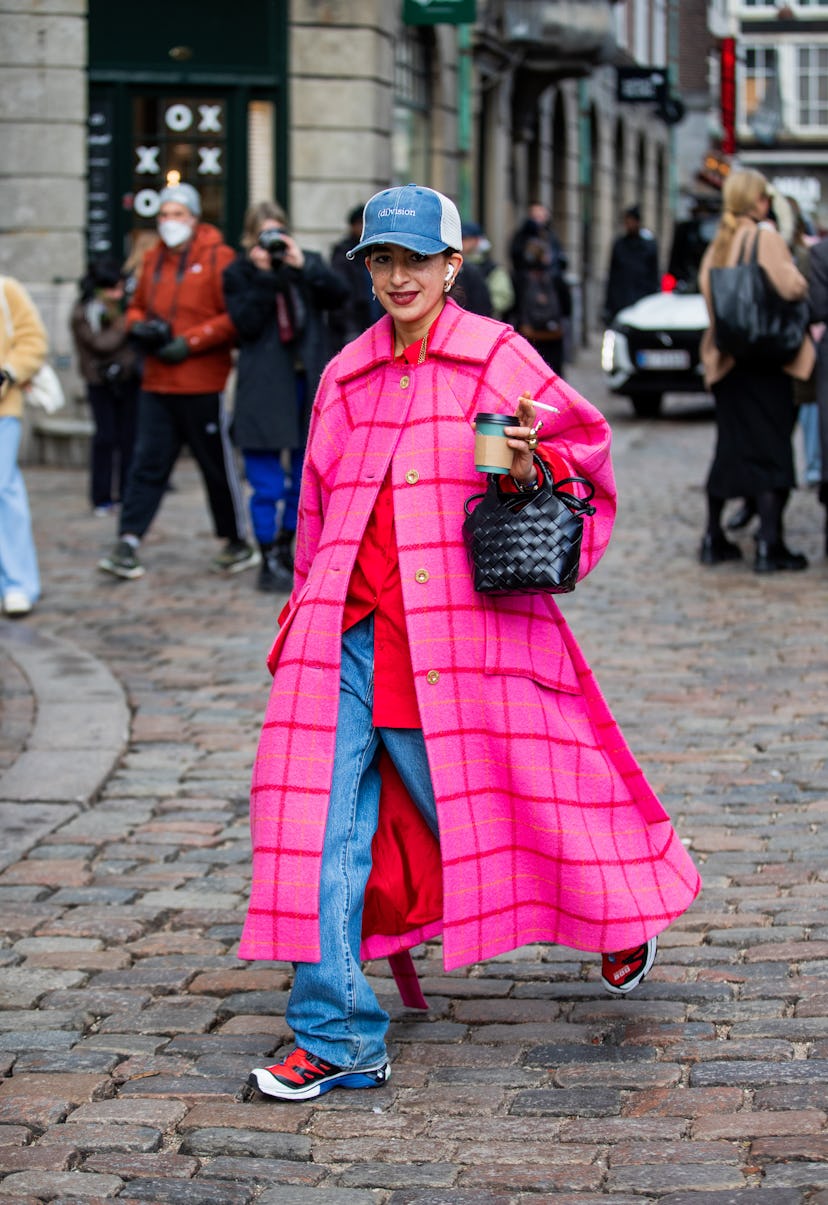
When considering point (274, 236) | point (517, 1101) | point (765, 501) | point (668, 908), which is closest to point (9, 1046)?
point (517, 1101)

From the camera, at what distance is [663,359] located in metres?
19.6

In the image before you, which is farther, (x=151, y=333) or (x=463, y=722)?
(x=151, y=333)

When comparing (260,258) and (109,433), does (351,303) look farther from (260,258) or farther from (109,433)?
(109,433)

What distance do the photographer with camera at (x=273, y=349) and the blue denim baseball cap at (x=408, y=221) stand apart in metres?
6.04

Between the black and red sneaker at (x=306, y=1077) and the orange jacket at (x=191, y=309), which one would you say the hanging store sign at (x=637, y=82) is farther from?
the black and red sneaker at (x=306, y=1077)

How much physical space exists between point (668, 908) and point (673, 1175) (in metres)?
0.71

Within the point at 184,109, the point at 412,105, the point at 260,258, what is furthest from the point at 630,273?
the point at 260,258

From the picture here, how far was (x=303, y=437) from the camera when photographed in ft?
34.2

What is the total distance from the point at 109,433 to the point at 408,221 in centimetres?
1014

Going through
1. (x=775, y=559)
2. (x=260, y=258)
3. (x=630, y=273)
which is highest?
(x=630, y=273)

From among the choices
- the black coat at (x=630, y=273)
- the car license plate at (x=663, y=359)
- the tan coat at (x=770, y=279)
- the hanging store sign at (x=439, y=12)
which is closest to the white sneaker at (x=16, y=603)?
the tan coat at (x=770, y=279)

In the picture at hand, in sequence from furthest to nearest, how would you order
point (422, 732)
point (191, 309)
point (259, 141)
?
1. point (259, 141)
2. point (191, 309)
3. point (422, 732)

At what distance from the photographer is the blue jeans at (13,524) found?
9805mm

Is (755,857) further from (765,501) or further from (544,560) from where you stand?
(765,501)
